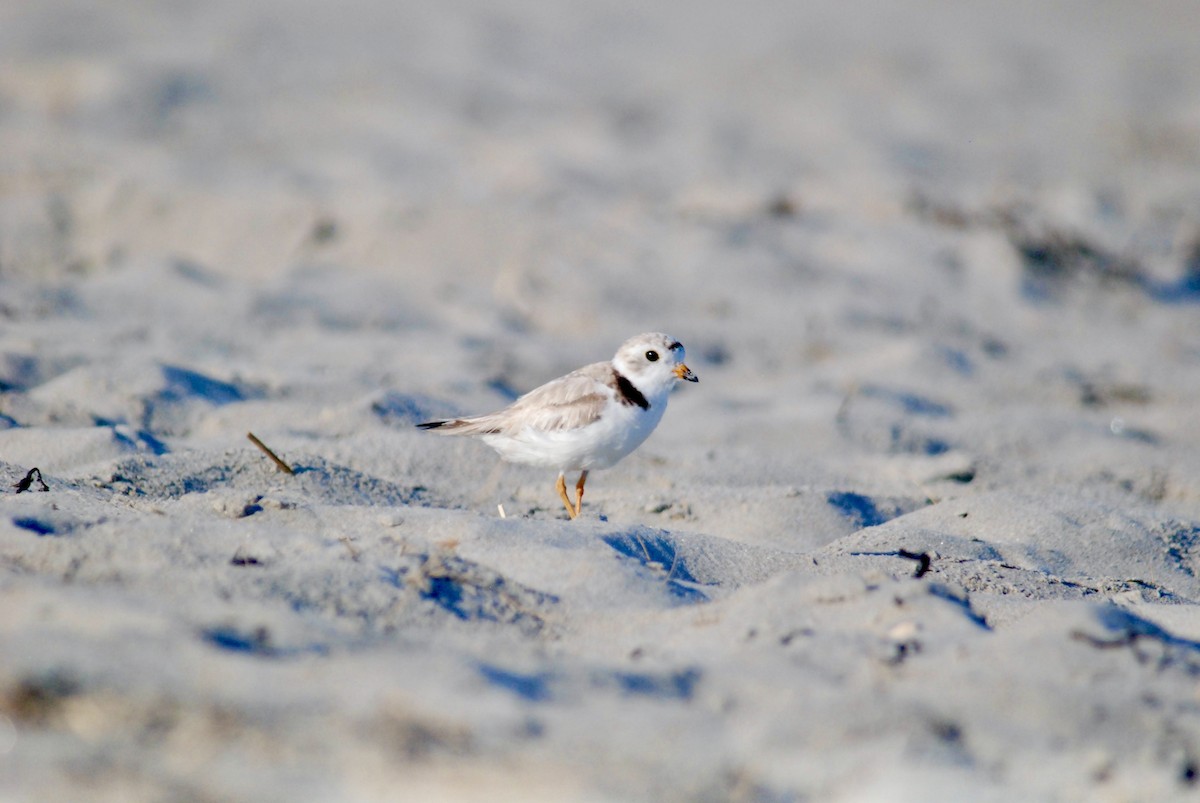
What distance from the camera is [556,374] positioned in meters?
6.03

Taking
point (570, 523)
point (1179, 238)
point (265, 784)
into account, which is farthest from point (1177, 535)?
point (1179, 238)

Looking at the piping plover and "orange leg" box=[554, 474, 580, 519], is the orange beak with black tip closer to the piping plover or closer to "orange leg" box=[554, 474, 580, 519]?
the piping plover

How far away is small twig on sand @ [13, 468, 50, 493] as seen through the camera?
125 inches

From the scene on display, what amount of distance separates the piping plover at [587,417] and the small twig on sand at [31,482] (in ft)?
4.41

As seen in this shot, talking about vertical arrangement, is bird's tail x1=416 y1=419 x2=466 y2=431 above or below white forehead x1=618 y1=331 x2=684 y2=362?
below

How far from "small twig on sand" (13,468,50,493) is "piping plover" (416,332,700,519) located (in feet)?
4.41

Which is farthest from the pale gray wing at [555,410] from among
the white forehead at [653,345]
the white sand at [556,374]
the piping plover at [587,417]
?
the white sand at [556,374]

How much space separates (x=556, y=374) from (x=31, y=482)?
10.3 ft

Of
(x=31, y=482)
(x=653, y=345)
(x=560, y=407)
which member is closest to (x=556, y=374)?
(x=653, y=345)

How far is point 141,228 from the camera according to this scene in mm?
7672

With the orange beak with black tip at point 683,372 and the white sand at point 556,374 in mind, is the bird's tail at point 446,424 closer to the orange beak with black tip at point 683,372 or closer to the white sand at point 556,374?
the white sand at point 556,374

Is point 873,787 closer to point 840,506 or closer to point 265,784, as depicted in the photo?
point 265,784

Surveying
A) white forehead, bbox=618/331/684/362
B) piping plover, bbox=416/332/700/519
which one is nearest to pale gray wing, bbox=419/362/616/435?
piping plover, bbox=416/332/700/519

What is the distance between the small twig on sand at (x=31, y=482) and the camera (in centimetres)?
318
